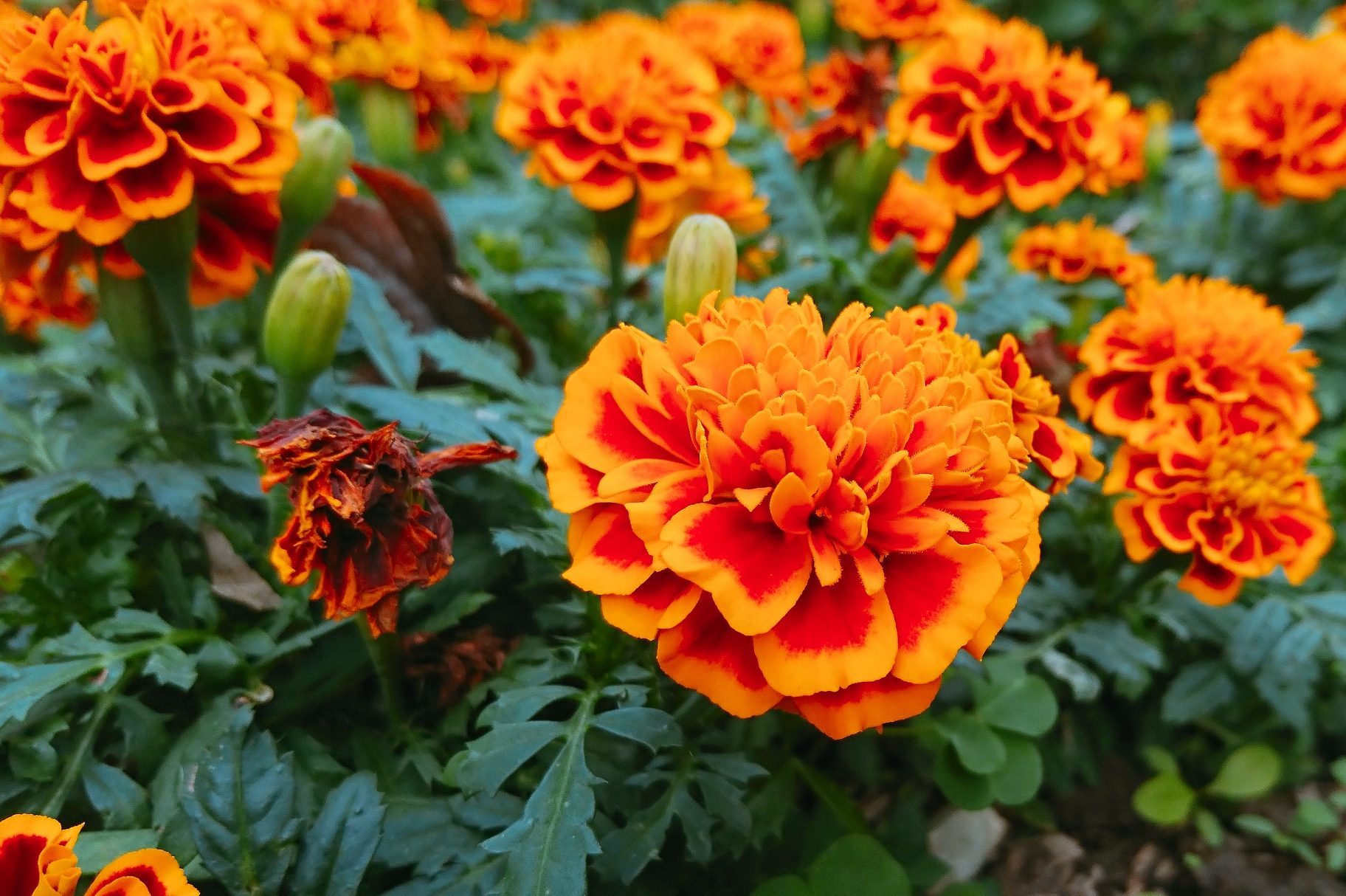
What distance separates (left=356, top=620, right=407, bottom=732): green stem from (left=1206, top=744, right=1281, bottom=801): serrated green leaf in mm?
1059

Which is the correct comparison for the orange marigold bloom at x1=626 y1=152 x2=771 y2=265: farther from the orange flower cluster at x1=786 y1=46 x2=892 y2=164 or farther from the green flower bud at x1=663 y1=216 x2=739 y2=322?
the green flower bud at x1=663 y1=216 x2=739 y2=322

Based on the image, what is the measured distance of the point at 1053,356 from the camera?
1.18m

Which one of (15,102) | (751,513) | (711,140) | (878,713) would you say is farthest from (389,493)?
(711,140)

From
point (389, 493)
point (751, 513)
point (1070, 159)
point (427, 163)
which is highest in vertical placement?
point (1070, 159)

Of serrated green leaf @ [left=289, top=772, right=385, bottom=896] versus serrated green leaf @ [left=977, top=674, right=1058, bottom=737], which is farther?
serrated green leaf @ [left=977, top=674, right=1058, bottom=737]

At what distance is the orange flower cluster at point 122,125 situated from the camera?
86 centimetres

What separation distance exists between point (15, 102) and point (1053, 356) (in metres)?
1.15

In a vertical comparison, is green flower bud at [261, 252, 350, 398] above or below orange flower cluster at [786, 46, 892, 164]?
below

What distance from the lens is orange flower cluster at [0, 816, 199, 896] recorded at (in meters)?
0.60

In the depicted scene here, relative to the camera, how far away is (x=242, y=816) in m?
0.77

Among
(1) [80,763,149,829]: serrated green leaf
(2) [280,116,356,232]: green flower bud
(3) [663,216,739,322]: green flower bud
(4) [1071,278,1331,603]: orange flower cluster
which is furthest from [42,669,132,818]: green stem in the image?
(4) [1071,278,1331,603]: orange flower cluster

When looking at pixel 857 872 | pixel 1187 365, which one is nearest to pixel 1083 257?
pixel 1187 365

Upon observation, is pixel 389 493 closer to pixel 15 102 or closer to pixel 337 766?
pixel 337 766

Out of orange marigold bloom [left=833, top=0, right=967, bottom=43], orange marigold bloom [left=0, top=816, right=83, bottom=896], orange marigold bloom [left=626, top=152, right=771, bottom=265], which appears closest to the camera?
orange marigold bloom [left=0, top=816, right=83, bottom=896]
